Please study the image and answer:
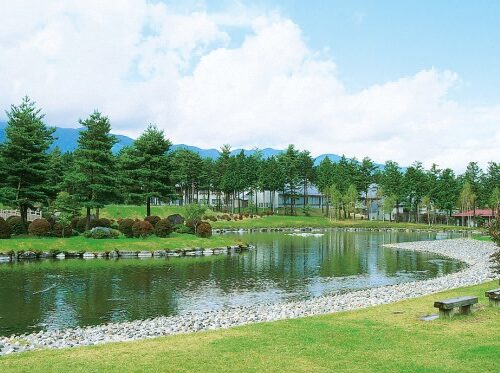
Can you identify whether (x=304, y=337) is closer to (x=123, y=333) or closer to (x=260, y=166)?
(x=123, y=333)

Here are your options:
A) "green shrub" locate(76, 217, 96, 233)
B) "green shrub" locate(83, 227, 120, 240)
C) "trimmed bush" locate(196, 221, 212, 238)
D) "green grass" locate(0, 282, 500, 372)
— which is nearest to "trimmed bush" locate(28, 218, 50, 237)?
"green shrub" locate(83, 227, 120, 240)

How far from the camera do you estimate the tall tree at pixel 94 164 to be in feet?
156

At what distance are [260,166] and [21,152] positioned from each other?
226ft

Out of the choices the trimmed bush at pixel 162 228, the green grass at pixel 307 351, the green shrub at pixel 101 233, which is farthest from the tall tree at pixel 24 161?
the green grass at pixel 307 351

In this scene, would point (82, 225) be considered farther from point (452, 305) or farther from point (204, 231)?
point (452, 305)

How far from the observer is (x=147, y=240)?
44375 millimetres

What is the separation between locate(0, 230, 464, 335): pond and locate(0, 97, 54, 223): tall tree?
10935 mm

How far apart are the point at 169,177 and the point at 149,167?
2.68 m

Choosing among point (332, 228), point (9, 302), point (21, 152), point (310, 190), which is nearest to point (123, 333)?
point (9, 302)

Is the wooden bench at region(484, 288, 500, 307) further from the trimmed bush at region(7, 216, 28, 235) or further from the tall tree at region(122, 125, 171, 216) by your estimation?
the tall tree at region(122, 125, 171, 216)

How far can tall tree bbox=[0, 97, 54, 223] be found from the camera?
44438 millimetres

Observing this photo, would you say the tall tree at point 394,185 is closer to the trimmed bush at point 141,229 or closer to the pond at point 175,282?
the pond at point 175,282

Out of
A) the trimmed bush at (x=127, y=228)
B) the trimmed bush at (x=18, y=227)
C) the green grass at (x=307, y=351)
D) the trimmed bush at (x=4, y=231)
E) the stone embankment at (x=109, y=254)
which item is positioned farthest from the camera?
the trimmed bush at (x=127, y=228)

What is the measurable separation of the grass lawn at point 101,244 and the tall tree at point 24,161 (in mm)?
4564
